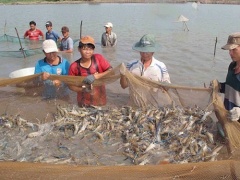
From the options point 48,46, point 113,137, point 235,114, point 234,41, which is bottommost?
point 113,137

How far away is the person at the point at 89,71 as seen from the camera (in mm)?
5418

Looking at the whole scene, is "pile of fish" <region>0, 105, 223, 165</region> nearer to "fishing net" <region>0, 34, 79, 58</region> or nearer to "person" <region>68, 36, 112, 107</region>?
"person" <region>68, 36, 112, 107</region>

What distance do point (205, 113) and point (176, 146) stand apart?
1.05 m

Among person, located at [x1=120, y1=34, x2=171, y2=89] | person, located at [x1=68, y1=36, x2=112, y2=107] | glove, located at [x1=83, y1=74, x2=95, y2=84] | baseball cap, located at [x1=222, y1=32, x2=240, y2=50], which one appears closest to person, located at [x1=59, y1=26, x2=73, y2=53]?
person, located at [x1=68, y1=36, x2=112, y2=107]

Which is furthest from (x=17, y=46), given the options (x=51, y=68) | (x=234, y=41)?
(x=234, y=41)

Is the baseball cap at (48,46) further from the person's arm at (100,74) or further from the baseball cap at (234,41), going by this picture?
the baseball cap at (234,41)

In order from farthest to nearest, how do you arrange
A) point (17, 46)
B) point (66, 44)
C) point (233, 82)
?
point (17, 46) → point (66, 44) → point (233, 82)

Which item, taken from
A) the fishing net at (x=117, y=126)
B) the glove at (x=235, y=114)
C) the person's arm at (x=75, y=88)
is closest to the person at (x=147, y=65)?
the fishing net at (x=117, y=126)

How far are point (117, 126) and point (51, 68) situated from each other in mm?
1984

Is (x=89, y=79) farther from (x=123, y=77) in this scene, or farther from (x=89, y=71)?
(x=123, y=77)

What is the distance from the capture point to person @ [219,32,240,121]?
4.31m

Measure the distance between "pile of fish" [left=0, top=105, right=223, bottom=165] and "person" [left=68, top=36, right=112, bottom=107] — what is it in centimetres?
25

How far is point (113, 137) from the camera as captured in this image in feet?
17.5

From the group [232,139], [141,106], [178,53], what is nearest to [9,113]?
[141,106]
